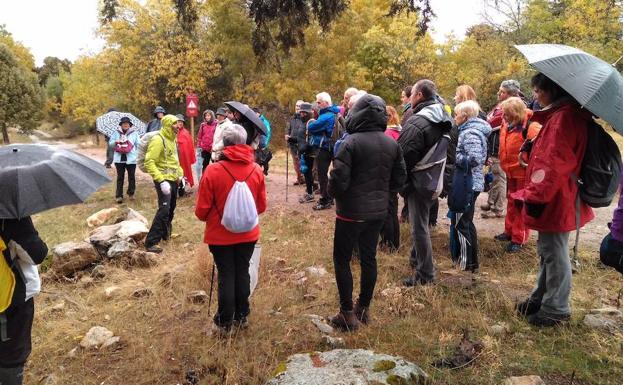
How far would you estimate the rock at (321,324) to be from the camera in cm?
382

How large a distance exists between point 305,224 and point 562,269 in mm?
4455

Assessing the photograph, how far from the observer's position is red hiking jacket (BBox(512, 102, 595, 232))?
3.37 metres

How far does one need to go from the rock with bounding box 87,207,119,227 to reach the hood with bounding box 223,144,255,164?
654 cm

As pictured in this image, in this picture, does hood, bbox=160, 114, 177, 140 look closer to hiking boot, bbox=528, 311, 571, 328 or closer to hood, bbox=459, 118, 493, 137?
hood, bbox=459, 118, 493, 137

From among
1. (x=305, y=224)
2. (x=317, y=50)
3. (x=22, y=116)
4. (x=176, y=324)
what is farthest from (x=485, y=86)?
(x=22, y=116)

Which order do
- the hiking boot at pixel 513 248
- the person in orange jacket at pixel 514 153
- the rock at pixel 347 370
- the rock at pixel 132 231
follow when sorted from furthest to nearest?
the rock at pixel 132 231 < the hiking boot at pixel 513 248 < the person in orange jacket at pixel 514 153 < the rock at pixel 347 370

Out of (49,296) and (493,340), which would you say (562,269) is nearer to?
(493,340)

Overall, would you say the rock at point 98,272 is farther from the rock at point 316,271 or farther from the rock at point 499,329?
the rock at point 499,329

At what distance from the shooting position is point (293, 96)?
926 inches

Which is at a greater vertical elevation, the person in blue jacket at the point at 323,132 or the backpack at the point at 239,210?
the person in blue jacket at the point at 323,132

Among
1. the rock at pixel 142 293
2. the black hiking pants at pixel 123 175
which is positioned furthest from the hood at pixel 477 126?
the black hiking pants at pixel 123 175

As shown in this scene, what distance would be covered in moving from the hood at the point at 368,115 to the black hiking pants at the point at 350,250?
765 mm

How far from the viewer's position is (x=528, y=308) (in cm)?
395

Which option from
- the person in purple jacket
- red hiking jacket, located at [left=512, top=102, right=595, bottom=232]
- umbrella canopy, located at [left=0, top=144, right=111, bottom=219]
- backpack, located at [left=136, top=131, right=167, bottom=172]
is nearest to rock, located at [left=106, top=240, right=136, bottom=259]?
backpack, located at [left=136, top=131, right=167, bottom=172]
